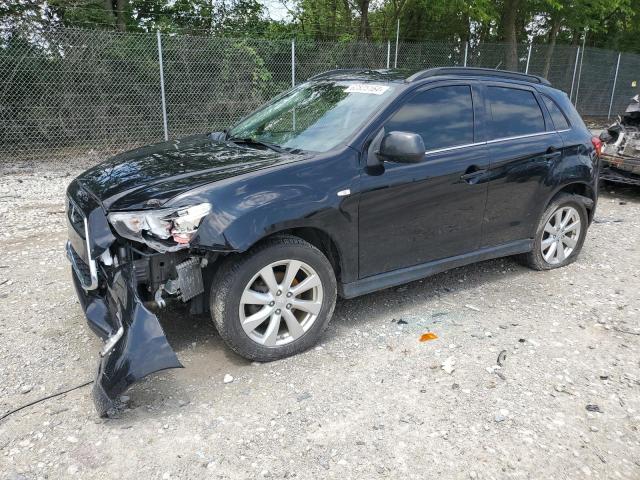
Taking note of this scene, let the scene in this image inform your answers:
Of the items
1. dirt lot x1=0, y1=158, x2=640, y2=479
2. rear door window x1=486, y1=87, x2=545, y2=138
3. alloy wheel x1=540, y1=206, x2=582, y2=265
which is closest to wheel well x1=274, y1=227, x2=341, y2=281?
dirt lot x1=0, y1=158, x2=640, y2=479

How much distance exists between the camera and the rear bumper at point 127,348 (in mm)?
2789

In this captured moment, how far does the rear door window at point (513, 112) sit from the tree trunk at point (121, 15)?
9527 millimetres

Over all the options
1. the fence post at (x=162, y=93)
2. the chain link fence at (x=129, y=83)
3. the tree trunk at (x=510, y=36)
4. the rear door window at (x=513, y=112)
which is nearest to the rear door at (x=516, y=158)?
the rear door window at (x=513, y=112)

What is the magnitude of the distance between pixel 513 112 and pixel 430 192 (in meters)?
1.28

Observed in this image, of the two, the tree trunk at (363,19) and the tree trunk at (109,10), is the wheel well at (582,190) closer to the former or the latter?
the tree trunk at (109,10)

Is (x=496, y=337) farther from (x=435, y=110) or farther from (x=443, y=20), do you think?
(x=443, y=20)

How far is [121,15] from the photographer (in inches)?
456

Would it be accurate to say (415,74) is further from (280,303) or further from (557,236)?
(557,236)

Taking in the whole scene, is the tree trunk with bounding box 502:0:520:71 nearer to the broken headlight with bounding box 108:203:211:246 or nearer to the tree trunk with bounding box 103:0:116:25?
the tree trunk with bounding box 103:0:116:25

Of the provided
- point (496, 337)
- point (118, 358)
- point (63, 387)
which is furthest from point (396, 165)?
point (63, 387)

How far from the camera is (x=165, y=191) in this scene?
10.3 feet

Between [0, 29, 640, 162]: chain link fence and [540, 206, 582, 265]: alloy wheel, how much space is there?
6.14 metres

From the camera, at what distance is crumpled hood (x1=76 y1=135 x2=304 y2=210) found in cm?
316

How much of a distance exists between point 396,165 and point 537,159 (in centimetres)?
159
